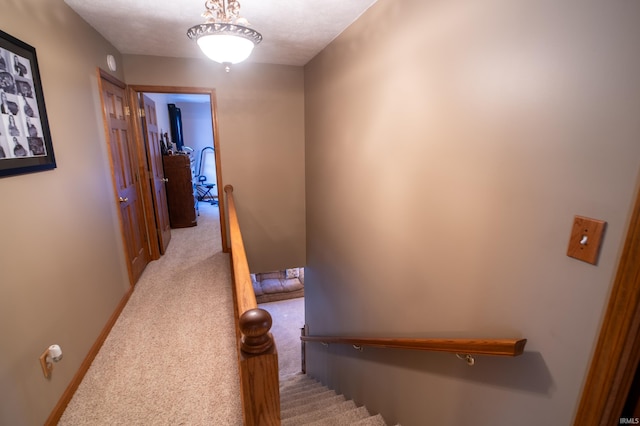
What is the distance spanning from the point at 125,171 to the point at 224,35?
1.94m

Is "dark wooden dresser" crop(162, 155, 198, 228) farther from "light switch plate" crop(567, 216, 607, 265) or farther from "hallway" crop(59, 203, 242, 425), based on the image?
"light switch plate" crop(567, 216, 607, 265)

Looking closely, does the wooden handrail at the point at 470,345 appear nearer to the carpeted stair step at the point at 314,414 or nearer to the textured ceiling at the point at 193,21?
the carpeted stair step at the point at 314,414

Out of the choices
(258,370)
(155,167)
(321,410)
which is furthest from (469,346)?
(155,167)

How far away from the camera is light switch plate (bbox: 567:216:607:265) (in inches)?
34.0

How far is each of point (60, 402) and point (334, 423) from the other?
5.55 feet

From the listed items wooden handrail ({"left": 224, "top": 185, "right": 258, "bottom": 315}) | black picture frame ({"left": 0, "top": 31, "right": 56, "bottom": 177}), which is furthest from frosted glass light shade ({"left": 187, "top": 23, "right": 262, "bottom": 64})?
wooden handrail ({"left": 224, "top": 185, "right": 258, "bottom": 315})

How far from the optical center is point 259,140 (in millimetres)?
3664

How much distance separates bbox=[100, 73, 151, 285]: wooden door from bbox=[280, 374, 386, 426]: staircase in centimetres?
188

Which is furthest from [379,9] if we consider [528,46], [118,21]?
[118,21]

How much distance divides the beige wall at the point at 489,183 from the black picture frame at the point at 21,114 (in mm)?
1922

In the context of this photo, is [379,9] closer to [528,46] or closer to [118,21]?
[528,46]

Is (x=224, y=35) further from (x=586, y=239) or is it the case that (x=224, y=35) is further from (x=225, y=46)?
(x=586, y=239)

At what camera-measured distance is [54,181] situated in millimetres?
1662

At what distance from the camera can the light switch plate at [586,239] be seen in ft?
2.84
